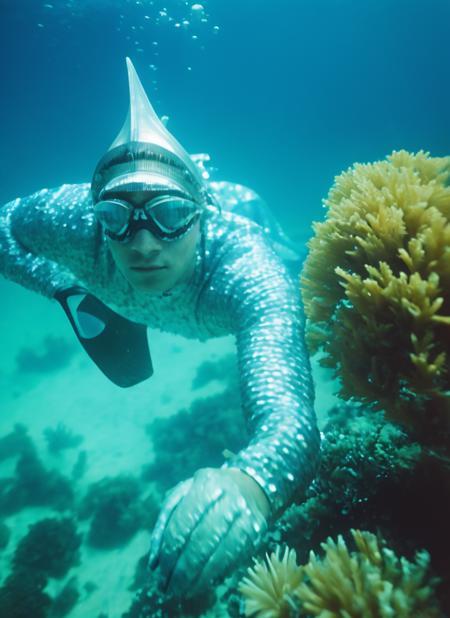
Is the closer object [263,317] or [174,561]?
[174,561]

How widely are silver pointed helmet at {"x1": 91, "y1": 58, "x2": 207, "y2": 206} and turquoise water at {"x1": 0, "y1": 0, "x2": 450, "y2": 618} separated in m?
6.86

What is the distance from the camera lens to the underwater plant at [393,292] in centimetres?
181

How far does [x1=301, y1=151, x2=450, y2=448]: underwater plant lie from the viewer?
1809 mm

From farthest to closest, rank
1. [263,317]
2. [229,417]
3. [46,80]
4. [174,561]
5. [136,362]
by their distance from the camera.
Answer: [46,80], [229,417], [136,362], [263,317], [174,561]

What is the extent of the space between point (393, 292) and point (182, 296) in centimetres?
197

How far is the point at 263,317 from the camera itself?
259 centimetres

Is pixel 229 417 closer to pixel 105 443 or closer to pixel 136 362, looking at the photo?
pixel 105 443

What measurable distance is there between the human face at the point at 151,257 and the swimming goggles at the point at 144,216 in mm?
44

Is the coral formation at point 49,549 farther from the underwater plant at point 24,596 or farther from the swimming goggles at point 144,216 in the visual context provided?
the swimming goggles at point 144,216

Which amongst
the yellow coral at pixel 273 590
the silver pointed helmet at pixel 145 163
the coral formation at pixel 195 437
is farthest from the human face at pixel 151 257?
the coral formation at pixel 195 437

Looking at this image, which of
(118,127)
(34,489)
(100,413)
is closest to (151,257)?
(34,489)

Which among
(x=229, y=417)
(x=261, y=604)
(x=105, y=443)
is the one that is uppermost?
(x=105, y=443)

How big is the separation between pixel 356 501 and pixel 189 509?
1707mm

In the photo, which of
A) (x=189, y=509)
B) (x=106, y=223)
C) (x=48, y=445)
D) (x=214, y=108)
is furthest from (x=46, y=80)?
(x=189, y=509)
